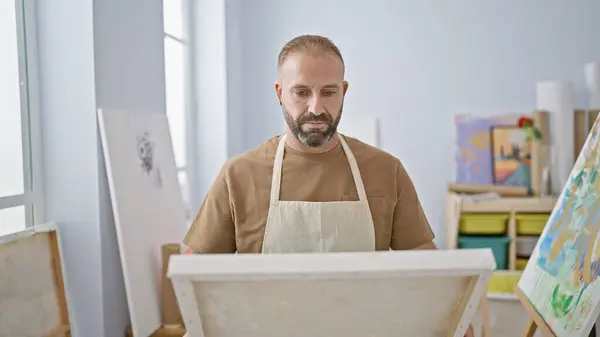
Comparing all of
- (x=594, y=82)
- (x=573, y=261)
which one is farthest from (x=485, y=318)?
(x=594, y=82)

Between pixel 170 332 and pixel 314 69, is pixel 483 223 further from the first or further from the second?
pixel 314 69

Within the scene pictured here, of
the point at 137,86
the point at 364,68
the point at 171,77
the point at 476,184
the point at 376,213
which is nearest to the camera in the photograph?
the point at 376,213

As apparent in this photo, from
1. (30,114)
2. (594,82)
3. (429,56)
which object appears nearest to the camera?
(30,114)

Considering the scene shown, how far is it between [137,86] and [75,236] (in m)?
0.81

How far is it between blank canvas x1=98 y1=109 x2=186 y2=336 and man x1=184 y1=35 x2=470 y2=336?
0.98 metres

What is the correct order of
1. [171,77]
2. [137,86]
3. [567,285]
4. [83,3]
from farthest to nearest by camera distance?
[171,77], [137,86], [83,3], [567,285]

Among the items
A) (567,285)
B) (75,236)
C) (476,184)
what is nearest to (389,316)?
(567,285)

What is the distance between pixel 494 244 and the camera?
449cm

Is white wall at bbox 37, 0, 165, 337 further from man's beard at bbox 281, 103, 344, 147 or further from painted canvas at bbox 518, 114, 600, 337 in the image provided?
painted canvas at bbox 518, 114, 600, 337

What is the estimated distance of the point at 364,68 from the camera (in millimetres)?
5145

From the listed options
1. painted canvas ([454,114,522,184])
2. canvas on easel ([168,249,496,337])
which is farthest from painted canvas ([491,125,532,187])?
canvas on easel ([168,249,496,337])

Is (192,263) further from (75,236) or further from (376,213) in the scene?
(75,236)

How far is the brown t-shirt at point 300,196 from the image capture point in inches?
70.9

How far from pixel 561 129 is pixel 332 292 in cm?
391
